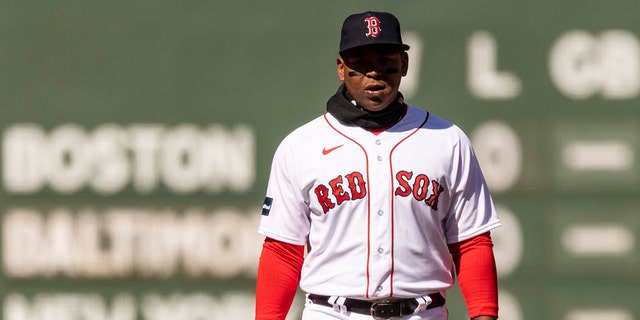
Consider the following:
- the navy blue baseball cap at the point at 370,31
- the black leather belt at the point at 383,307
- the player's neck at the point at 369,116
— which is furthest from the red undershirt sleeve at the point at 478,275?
the navy blue baseball cap at the point at 370,31

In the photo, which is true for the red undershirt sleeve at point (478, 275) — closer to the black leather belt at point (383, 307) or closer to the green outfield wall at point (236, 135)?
the black leather belt at point (383, 307)

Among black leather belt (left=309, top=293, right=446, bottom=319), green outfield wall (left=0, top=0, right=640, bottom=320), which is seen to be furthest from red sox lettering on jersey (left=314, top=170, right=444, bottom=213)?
green outfield wall (left=0, top=0, right=640, bottom=320)

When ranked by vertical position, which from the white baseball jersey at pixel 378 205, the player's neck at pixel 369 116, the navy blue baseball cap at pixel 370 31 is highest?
the navy blue baseball cap at pixel 370 31

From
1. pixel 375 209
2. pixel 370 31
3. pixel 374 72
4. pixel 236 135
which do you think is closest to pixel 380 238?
pixel 375 209

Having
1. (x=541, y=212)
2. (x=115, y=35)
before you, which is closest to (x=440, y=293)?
(x=541, y=212)

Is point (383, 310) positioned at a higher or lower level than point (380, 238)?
lower

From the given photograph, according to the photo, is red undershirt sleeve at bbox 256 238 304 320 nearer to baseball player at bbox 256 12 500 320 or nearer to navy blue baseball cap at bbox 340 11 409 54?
baseball player at bbox 256 12 500 320

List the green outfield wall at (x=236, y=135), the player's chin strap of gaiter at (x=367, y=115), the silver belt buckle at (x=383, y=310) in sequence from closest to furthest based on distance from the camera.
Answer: the silver belt buckle at (x=383, y=310) < the player's chin strap of gaiter at (x=367, y=115) < the green outfield wall at (x=236, y=135)

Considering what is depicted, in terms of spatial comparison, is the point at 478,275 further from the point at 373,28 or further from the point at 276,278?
the point at 373,28

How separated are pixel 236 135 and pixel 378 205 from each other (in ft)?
8.32

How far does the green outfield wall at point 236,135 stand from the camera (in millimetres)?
5969

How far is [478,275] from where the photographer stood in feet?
11.8

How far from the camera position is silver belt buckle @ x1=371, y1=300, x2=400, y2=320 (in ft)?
11.6

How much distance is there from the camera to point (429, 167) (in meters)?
3.56
